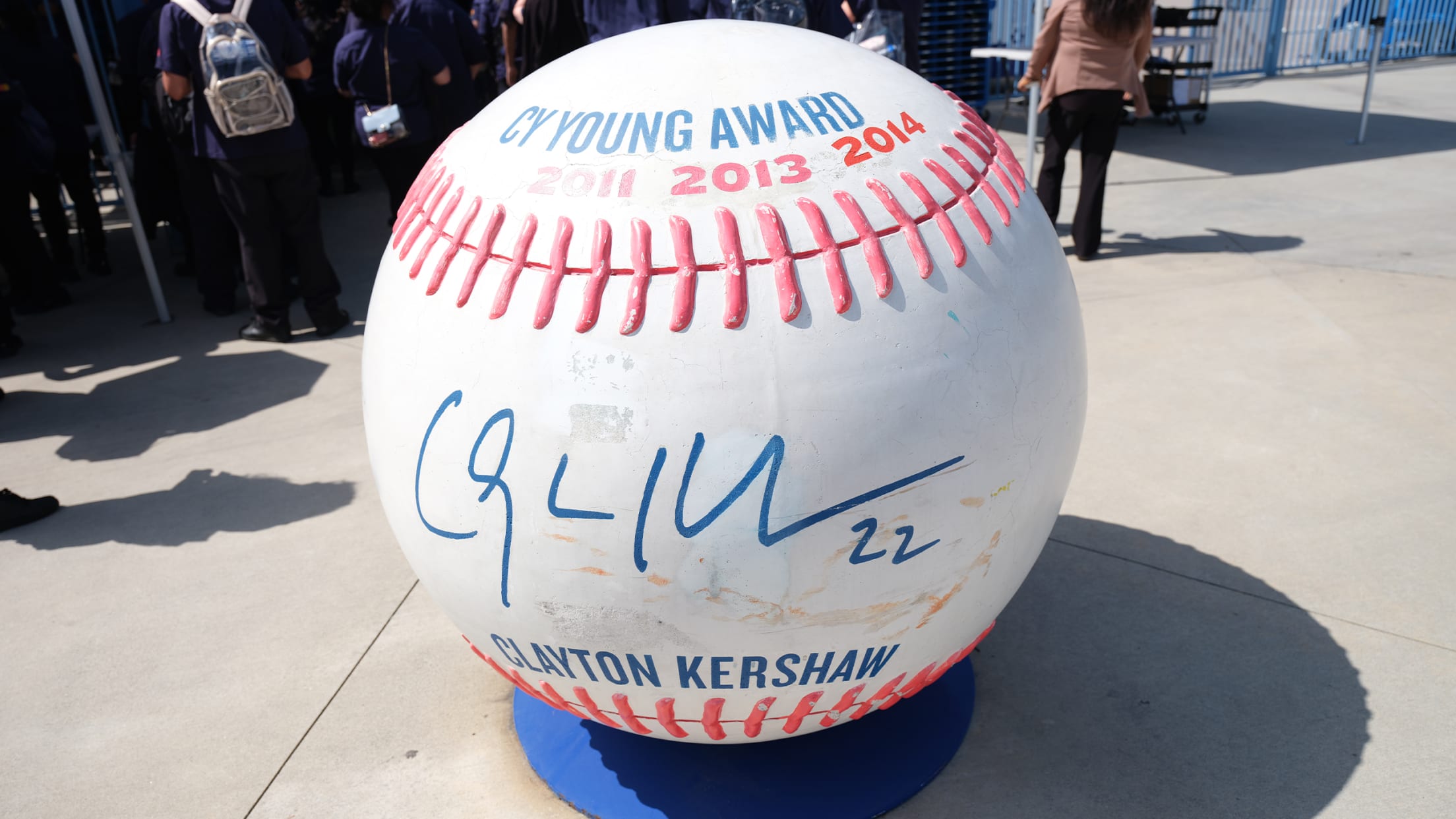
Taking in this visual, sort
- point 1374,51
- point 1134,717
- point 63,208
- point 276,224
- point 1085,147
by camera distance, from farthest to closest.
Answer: point 1374,51
point 63,208
point 1085,147
point 276,224
point 1134,717

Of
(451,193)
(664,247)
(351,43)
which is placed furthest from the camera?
(351,43)

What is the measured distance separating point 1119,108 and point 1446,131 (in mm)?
5954

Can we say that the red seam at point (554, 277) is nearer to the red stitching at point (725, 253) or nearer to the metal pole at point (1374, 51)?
the red stitching at point (725, 253)

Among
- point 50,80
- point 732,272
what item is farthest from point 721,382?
point 50,80

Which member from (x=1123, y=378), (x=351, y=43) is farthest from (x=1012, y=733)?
(x=351, y=43)

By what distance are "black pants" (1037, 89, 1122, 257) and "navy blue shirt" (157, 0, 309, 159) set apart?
4.75m

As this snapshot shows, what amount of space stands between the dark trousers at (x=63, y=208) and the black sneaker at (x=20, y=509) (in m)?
4.07

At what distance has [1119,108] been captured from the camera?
667 centimetres

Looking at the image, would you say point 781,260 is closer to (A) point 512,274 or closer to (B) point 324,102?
(A) point 512,274

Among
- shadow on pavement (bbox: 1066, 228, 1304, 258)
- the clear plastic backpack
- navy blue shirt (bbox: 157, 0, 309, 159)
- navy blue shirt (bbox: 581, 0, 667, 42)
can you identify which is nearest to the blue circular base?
the clear plastic backpack

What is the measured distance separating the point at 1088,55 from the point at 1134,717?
4913 mm

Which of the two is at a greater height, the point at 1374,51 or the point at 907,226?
the point at 907,226

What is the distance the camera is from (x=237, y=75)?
539 cm

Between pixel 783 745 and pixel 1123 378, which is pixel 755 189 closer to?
pixel 783 745
